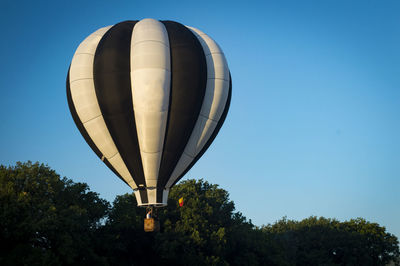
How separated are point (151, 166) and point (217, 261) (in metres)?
24.3

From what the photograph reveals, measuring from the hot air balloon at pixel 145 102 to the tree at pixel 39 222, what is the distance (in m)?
9.79

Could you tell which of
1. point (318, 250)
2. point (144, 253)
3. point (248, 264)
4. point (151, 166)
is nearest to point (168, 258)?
point (144, 253)

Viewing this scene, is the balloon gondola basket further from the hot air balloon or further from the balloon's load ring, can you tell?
the hot air balloon

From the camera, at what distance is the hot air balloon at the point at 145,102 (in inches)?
850

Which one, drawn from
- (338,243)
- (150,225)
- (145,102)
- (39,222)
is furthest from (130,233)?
(338,243)

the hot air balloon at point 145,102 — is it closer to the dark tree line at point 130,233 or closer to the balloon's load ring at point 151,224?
the balloon's load ring at point 151,224

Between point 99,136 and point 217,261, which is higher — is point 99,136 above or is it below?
above

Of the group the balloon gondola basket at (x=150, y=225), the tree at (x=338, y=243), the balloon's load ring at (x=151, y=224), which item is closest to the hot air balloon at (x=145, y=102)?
the balloon's load ring at (x=151, y=224)

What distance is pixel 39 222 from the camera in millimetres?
29453

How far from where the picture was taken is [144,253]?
4456 centimetres

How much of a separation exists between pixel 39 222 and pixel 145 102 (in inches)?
508

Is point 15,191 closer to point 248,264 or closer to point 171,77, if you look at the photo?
point 171,77

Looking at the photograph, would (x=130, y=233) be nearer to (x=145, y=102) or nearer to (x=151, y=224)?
(x=151, y=224)

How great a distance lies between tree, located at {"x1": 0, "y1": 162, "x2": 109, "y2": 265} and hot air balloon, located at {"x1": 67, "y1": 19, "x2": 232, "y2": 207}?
979cm
